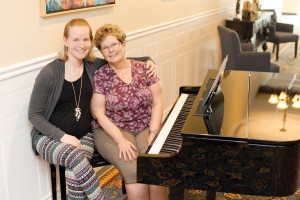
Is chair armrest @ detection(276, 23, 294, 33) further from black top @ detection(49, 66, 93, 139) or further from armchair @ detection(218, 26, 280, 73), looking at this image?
black top @ detection(49, 66, 93, 139)

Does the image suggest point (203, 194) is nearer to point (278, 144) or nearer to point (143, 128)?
point (143, 128)

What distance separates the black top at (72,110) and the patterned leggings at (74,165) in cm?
14

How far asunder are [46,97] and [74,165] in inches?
16.8

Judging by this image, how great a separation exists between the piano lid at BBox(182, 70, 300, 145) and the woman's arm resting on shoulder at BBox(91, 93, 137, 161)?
1.53 ft

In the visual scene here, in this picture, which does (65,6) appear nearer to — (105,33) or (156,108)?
(105,33)

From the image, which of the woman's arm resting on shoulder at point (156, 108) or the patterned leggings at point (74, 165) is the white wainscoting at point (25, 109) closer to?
the patterned leggings at point (74, 165)

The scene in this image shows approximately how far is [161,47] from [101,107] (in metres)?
1.80

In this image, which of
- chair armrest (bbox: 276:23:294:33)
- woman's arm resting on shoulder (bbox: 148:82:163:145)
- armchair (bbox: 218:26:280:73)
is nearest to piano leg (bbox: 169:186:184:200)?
woman's arm resting on shoulder (bbox: 148:82:163:145)

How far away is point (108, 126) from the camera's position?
2.80m

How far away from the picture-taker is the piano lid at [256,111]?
89.0 inches

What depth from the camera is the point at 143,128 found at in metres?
2.95

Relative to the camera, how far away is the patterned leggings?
256 cm

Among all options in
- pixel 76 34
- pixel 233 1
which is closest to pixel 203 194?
pixel 76 34

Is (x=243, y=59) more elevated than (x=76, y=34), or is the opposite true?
(x=76, y=34)
